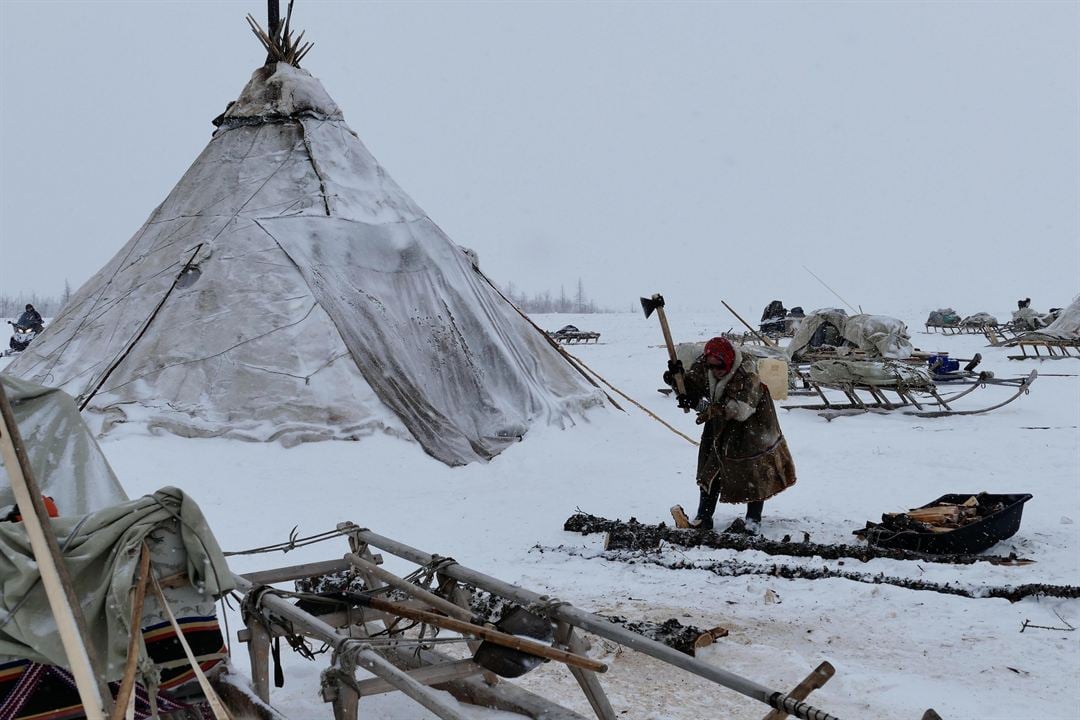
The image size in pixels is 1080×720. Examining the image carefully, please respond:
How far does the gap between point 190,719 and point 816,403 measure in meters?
11.8

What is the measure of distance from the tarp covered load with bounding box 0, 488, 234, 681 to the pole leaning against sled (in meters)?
0.36

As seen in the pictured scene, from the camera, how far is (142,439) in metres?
6.86

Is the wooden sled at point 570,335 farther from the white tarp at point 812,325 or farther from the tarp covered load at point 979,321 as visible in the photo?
the tarp covered load at point 979,321

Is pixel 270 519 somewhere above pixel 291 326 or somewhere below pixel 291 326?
below

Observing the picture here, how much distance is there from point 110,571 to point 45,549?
0.54m

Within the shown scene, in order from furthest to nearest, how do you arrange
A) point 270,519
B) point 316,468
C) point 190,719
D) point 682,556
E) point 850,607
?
point 316,468 < point 270,519 < point 682,556 < point 850,607 < point 190,719

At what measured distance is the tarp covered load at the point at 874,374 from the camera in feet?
38.4

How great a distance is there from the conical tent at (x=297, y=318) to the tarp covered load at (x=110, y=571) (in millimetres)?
4601

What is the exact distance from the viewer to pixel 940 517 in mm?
5570

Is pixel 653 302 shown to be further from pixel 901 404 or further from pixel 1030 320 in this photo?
pixel 1030 320

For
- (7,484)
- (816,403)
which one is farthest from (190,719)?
(816,403)

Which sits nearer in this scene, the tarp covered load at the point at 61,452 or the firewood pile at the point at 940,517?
the tarp covered load at the point at 61,452

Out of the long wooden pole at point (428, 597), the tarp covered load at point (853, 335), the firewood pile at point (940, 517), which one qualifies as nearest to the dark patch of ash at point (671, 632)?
the long wooden pole at point (428, 597)

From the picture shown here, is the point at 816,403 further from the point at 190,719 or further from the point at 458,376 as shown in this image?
Result: the point at 190,719
